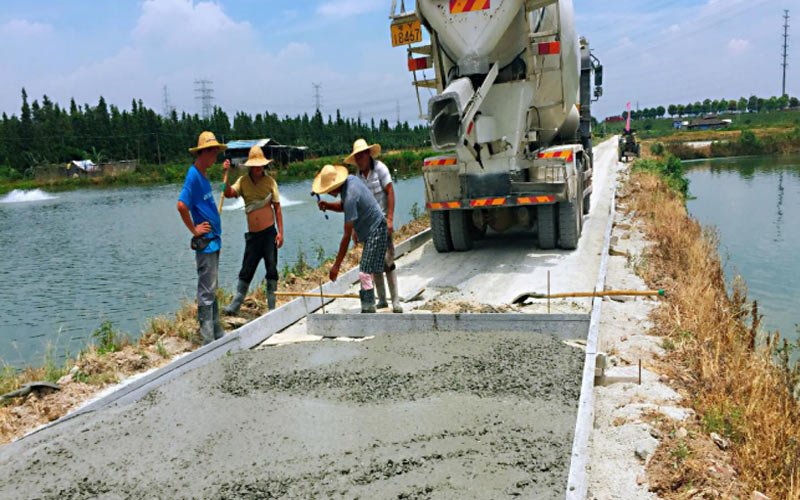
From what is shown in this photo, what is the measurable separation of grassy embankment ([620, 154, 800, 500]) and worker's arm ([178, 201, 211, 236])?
403 cm

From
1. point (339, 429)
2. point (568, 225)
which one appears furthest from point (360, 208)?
point (568, 225)

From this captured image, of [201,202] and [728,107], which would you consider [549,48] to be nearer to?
[201,202]

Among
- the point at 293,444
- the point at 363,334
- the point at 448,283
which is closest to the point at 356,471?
the point at 293,444

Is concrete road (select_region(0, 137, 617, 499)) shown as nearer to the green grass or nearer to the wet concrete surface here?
the wet concrete surface

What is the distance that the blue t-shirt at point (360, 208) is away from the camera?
5.55m

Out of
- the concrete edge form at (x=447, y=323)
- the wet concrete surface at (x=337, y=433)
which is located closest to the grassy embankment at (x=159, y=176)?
the concrete edge form at (x=447, y=323)

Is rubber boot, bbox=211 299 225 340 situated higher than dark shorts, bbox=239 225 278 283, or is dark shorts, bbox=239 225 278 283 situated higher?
dark shorts, bbox=239 225 278 283

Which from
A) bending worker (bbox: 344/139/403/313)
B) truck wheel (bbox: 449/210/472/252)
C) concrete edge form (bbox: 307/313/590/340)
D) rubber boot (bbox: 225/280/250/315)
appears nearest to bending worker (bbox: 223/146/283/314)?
rubber boot (bbox: 225/280/250/315)

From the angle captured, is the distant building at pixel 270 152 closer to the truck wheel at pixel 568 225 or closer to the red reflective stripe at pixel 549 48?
the truck wheel at pixel 568 225

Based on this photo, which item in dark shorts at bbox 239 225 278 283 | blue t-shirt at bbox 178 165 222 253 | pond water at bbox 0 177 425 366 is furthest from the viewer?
pond water at bbox 0 177 425 366

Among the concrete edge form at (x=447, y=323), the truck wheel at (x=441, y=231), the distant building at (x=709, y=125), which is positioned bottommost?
the concrete edge form at (x=447, y=323)

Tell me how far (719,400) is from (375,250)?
3215mm

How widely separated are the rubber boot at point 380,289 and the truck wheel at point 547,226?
3.34 m

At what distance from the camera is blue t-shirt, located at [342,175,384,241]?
5551mm
